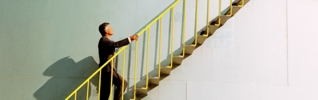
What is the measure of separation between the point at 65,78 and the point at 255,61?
305 centimetres

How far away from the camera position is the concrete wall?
5.36 meters

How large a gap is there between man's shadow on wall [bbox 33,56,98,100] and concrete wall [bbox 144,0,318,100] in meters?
1.07

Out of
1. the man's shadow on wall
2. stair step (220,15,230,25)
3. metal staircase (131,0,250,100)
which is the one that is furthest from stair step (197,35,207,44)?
the man's shadow on wall

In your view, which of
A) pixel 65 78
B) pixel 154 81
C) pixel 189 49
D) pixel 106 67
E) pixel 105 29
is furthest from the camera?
pixel 65 78

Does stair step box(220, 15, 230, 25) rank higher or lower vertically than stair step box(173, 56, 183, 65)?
higher

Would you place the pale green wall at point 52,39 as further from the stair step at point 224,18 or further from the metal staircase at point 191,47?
the stair step at point 224,18

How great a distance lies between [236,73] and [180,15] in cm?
131

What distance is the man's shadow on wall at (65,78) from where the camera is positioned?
539 cm

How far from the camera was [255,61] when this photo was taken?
17.8 ft

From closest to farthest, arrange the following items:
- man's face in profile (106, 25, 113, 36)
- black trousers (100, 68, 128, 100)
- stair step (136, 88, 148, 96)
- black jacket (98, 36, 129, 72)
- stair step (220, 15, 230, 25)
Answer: black jacket (98, 36, 129, 72), black trousers (100, 68, 128, 100), man's face in profile (106, 25, 113, 36), stair step (136, 88, 148, 96), stair step (220, 15, 230, 25)

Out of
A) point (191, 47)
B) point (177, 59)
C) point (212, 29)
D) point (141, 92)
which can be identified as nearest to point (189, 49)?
point (191, 47)

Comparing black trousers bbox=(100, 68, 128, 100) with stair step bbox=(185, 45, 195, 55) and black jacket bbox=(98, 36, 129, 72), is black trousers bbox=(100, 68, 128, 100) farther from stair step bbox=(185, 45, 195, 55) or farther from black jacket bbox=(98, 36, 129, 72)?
stair step bbox=(185, 45, 195, 55)

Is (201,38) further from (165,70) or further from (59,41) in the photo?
(59,41)

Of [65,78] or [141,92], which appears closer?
[141,92]
